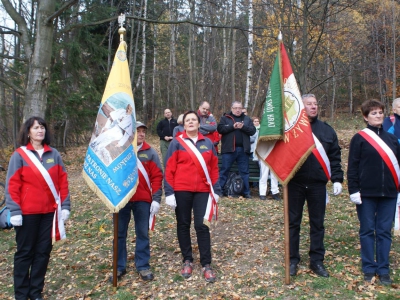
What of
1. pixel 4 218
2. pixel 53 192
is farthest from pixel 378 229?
pixel 4 218

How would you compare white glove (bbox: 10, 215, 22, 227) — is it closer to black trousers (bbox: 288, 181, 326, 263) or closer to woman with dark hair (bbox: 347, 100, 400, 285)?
black trousers (bbox: 288, 181, 326, 263)

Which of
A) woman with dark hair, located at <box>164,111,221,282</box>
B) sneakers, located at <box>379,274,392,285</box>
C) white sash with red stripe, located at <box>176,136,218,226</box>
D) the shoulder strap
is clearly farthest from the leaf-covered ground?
the shoulder strap

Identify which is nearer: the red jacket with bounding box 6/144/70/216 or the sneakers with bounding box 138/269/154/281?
the red jacket with bounding box 6/144/70/216

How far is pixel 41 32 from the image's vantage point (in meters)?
7.94

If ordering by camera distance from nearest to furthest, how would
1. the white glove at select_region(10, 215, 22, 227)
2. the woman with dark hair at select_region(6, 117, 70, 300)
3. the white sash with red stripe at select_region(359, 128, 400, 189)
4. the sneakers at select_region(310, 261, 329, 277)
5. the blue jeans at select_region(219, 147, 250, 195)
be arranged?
the white glove at select_region(10, 215, 22, 227), the woman with dark hair at select_region(6, 117, 70, 300), the white sash with red stripe at select_region(359, 128, 400, 189), the sneakers at select_region(310, 261, 329, 277), the blue jeans at select_region(219, 147, 250, 195)

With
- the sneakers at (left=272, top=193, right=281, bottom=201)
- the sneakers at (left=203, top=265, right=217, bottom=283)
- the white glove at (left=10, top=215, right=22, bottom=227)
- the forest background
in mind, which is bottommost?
the sneakers at (left=203, top=265, right=217, bottom=283)

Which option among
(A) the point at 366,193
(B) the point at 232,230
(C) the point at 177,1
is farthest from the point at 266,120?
(C) the point at 177,1

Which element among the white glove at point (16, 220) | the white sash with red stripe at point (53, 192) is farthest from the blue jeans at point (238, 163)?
the white glove at point (16, 220)

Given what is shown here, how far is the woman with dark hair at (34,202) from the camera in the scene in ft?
13.6

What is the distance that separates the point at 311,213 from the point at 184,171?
1655 millimetres

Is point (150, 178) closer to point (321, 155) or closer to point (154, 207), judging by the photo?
point (154, 207)

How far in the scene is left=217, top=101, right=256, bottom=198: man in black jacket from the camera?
27.1ft

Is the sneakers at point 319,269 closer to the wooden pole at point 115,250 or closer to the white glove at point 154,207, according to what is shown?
the white glove at point 154,207

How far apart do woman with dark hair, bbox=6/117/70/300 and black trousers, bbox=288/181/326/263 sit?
2756 mm
